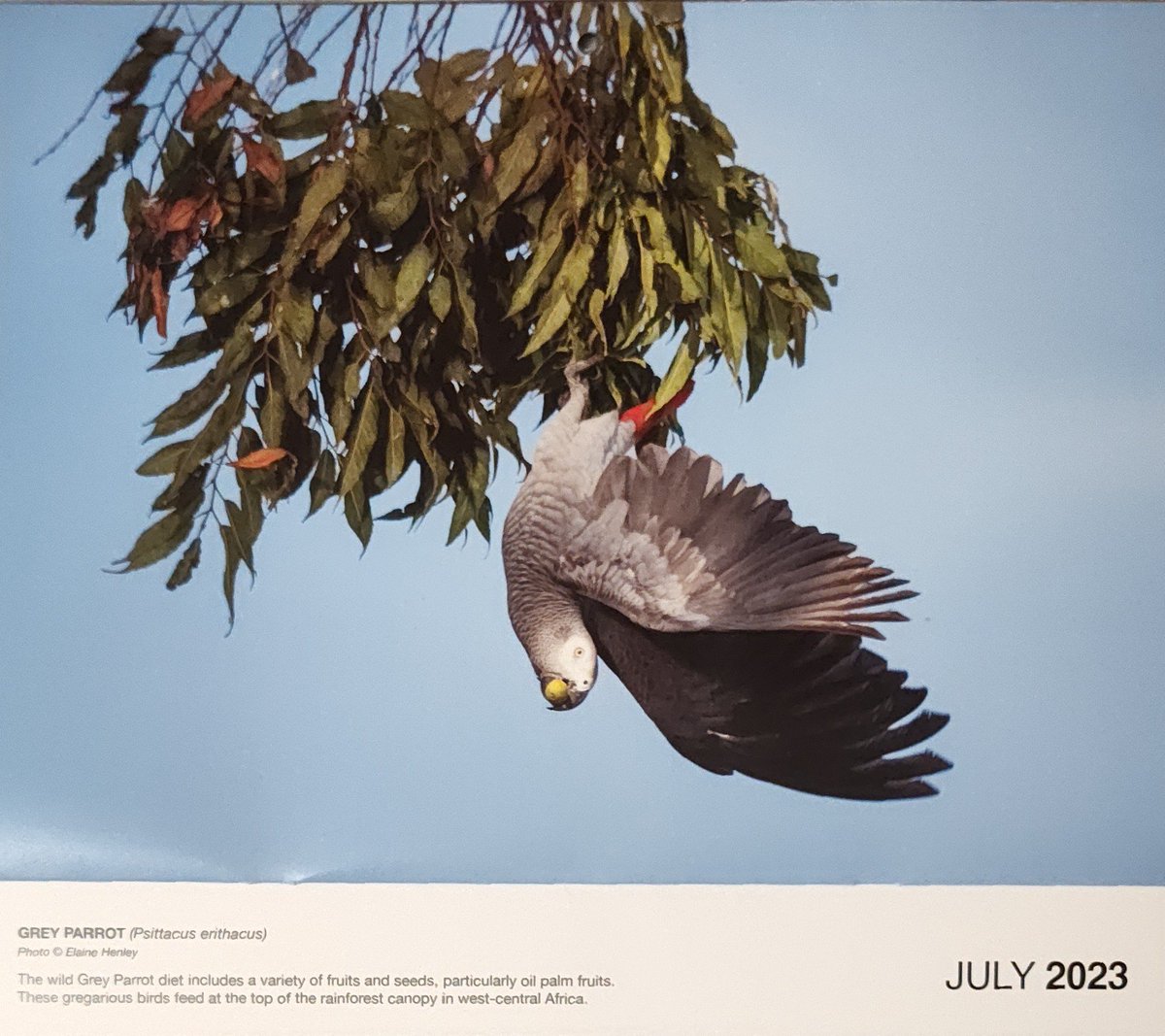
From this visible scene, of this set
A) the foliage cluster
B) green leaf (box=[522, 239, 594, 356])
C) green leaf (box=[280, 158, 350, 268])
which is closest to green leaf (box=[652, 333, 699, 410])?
the foliage cluster

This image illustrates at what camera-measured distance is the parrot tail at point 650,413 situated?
1.07 m

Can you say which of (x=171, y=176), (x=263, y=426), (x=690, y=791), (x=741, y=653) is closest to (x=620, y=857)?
(x=690, y=791)

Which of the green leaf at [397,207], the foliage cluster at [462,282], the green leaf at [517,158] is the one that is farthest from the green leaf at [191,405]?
the green leaf at [517,158]

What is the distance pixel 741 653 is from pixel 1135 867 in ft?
1.28

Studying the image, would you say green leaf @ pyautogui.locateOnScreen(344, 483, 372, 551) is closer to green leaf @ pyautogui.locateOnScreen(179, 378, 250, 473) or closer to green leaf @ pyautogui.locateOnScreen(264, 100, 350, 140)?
green leaf @ pyautogui.locateOnScreen(179, 378, 250, 473)

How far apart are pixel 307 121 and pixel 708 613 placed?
58 cm

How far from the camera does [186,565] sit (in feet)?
3.52

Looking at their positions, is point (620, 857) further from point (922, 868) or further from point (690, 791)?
point (922, 868)

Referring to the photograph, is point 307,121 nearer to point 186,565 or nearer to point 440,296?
point 440,296

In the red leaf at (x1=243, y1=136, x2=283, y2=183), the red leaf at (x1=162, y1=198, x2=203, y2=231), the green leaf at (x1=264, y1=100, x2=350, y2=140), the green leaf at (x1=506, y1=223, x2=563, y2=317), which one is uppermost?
the green leaf at (x1=264, y1=100, x2=350, y2=140)

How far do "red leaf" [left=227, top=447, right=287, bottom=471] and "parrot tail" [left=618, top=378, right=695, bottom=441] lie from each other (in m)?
0.31

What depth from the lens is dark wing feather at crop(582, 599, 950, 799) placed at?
104 cm

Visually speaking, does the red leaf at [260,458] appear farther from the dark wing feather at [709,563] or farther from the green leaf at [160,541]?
the dark wing feather at [709,563]
